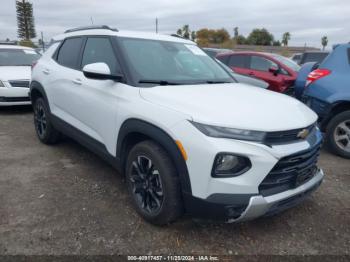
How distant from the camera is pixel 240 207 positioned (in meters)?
2.48

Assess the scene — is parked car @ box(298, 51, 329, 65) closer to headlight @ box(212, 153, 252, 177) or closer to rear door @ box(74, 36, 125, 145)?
rear door @ box(74, 36, 125, 145)

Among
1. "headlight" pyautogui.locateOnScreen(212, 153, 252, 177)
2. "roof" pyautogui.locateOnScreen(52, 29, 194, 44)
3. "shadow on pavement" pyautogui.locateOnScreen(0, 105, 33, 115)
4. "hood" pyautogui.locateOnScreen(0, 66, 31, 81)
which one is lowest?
"shadow on pavement" pyautogui.locateOnScreen(0, 105, 33, 115)

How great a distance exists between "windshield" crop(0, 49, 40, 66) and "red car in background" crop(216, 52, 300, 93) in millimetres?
5245

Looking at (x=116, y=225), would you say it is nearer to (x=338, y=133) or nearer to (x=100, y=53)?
(x=100, y=53)

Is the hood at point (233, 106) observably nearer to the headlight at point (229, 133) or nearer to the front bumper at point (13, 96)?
the headlight at point (229, 133)

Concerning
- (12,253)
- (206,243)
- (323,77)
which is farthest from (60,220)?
(323,77)

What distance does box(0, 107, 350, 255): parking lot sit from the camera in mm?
2783

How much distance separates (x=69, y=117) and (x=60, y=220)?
1.50m

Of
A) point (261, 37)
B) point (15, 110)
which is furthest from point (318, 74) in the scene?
point (261, 37)

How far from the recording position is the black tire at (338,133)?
491 cm

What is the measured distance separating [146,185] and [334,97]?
331 cm

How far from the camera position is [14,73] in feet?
25.5

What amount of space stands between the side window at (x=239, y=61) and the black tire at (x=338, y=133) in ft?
14.4

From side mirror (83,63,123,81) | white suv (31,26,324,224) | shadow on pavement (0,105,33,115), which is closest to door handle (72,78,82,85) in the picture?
white suv (31,26,324,224)
